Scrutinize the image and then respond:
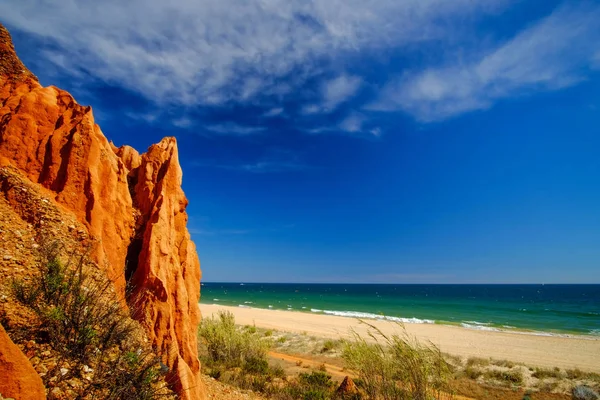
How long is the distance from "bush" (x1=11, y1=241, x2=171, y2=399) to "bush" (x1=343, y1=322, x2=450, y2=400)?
3.91 m

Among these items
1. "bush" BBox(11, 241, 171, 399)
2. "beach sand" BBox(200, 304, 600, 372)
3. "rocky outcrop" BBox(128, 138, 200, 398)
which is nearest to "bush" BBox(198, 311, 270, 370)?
"beach sand" BBox(200, 304, 600, 372)

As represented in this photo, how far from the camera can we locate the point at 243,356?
13.5 m

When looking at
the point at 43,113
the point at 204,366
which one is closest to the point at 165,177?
the point at 43,113

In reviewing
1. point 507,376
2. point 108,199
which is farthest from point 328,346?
point 108,199

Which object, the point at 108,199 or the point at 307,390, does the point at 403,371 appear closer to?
the point at 307,390

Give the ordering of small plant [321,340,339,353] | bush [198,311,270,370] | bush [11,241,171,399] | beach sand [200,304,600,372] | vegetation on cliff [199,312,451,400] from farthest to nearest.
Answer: beach sand [200,304,600,372]
small plant [321,340,339,353]
bush [198,311,270,370]
vegetation on cliff [199,312,451,400]
bush [11,241,171,399]

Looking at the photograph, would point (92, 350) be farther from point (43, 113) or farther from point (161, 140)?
point (161, 140)

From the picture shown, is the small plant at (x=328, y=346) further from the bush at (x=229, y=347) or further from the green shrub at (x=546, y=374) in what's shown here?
the green shrub at (x=546, y=374)

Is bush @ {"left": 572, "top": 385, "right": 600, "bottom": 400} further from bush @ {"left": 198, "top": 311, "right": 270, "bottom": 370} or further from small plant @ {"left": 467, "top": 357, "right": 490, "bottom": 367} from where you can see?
bush @ {"left": 198, "top": 311, "right": 270, "bottom": 370}

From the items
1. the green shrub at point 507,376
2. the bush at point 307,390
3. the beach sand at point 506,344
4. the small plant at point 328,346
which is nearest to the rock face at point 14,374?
the bush at point 307,390

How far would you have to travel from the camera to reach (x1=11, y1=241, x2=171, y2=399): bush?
3.84 metres

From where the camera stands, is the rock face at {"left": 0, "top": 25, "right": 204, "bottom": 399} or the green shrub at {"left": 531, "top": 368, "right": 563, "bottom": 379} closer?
the rock face at {"left": 0, "top": 25, "right": 204, "bottom": 399}

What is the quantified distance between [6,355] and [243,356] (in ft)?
39.7

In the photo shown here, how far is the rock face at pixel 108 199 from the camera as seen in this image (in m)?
5.84
